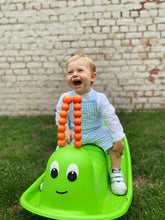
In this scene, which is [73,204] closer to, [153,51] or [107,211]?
[107,211]

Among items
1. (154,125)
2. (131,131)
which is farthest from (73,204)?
(154,125)

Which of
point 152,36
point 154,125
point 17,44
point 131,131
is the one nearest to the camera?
point 131,131

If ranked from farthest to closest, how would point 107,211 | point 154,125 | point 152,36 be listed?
1. point 152,36
2. point 154,125
3. point 107,211

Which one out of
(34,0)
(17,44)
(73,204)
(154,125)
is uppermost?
(34,0)

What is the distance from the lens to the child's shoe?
192 centimetres

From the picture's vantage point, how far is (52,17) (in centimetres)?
518

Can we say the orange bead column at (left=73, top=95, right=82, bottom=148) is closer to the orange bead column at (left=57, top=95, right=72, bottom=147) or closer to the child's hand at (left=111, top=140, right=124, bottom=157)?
the orange bead column at (left=57, top=95, right=72, bottom=147)

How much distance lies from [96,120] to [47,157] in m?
1.19

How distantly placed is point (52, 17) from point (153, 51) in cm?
236

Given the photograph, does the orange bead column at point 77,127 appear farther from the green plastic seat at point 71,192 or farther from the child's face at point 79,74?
the child's face at point 79,74

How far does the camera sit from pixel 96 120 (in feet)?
7.26

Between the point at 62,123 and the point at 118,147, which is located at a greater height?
the point at 62,123

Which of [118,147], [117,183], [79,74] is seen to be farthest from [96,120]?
[117,183]

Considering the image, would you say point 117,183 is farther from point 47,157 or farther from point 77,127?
point 47,157
